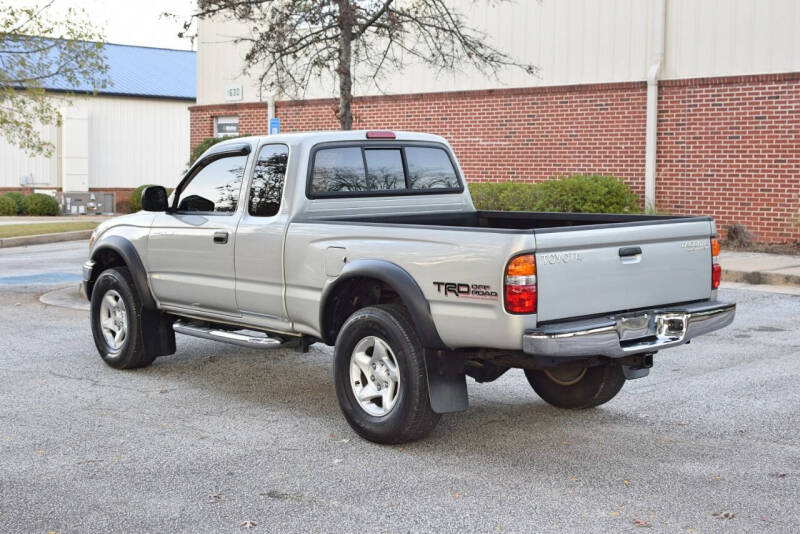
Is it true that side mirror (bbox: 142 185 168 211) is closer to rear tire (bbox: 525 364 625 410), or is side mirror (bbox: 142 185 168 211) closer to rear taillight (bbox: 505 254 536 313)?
rear tire (bbox: 525 364 625 410)

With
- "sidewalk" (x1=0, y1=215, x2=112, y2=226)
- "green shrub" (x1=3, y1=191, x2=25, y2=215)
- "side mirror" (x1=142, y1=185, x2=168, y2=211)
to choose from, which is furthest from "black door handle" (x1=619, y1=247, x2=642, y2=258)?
"green shrub" (x1=3, y1=191, x2=25, y2=215)

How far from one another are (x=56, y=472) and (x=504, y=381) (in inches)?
145

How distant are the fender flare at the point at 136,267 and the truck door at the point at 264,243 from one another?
A: 125 centimetres

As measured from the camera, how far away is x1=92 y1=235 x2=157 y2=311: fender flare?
27.6 feet

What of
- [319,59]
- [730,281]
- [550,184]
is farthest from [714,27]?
[319,59]

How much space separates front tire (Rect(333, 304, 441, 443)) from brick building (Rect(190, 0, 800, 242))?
42.5 ft

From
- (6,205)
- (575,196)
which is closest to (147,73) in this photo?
(6,205)

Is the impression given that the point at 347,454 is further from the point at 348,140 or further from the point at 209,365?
the point at 209,365

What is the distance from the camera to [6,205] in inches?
1261

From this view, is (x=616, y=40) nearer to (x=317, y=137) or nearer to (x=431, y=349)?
(x=317, y=137)

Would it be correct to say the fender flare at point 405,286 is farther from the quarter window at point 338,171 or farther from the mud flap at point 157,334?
the mud flap at point 157,334

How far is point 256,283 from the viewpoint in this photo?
7336mm

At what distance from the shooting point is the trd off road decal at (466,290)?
5.65 m

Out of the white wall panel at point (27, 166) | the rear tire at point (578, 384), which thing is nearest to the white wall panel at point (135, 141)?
the white wall panel at point (27, 166)
